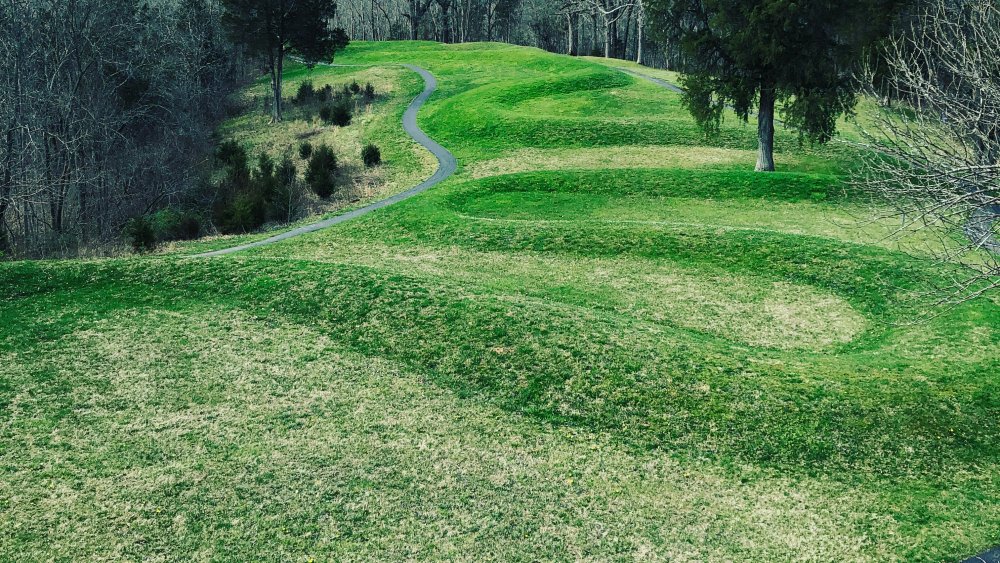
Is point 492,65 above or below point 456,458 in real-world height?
above

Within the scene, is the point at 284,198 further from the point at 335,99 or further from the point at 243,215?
the point at 335,99

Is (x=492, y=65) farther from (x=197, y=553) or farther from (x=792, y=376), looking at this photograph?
(x=197, y=553)

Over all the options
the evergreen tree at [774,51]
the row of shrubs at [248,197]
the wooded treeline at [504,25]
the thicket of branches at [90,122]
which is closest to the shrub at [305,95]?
the thicket of branches at [90,122]

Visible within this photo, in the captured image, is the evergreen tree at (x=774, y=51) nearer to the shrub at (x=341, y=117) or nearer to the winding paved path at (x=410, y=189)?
the winding paved path at (x=410, y=189)

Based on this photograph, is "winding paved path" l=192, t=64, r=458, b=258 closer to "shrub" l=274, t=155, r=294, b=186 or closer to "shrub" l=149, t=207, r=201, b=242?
"shrub" l=149, t=207, r=201, b=242

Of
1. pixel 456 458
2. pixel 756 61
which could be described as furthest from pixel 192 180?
pixel 456 458

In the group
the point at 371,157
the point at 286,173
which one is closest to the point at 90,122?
the point at 286,173
